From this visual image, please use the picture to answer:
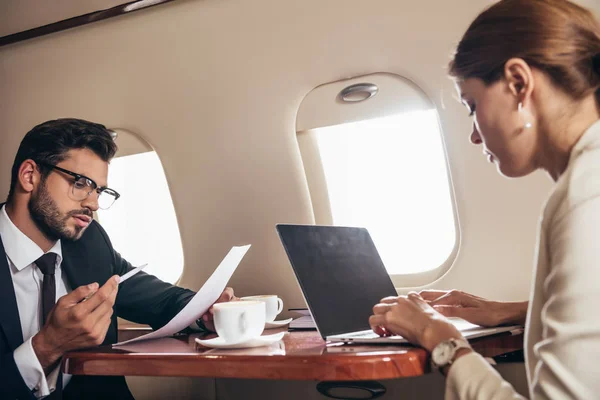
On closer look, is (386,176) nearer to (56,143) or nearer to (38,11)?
(56,143)

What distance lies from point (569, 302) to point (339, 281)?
0.55 m

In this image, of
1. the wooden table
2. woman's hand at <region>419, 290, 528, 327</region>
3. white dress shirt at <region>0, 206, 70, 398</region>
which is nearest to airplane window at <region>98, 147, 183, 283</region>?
white dress shirt at <region>0, 206, 70, 398</region>

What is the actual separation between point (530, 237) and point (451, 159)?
301 millimetres

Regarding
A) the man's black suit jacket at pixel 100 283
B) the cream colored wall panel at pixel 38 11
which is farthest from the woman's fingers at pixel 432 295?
the cream colored wall panel at pixel 38 11

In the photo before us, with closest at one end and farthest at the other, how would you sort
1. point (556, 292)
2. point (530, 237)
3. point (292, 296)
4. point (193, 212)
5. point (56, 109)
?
point (556, 292), point (530, 237), point (292, 296), point (193, 212), point (56, 109)

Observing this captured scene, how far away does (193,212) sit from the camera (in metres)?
2.04

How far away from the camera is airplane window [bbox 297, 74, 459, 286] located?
5.75 ft

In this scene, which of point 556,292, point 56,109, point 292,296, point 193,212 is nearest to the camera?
point 556,292

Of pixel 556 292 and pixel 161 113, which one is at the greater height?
pixel 161 113

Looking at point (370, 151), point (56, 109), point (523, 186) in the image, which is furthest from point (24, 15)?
point (523, 186)

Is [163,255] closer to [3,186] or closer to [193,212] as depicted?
[193,212]

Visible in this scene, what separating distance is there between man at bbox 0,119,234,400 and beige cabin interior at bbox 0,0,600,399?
393 mm

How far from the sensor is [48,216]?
4.94 feet

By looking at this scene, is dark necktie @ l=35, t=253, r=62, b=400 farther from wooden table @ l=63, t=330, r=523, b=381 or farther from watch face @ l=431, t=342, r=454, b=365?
watch face @ l=431, t=342, r=454, b=365
